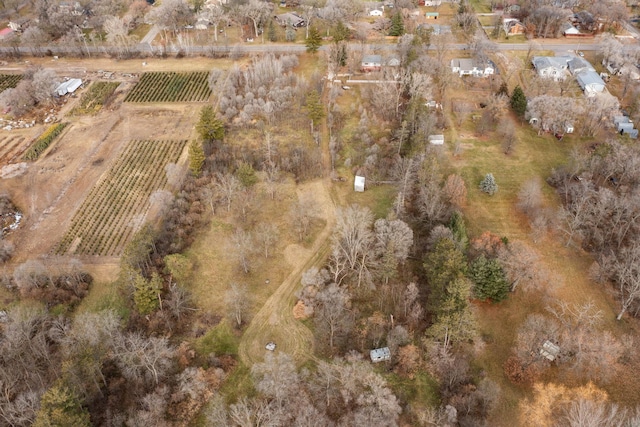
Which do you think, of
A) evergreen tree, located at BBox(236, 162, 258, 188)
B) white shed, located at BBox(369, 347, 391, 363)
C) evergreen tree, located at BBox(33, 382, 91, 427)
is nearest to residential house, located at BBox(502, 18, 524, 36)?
evergreen tree, located at BBox(236, 162, 258, 188)

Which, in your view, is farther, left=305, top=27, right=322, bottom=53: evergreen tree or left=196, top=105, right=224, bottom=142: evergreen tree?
left=305, top=27, right=322, bottom=53: evergreen tree

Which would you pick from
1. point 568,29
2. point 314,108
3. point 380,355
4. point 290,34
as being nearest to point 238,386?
point 380,355

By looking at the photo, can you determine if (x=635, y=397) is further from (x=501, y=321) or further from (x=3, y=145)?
(x=3, y=145)

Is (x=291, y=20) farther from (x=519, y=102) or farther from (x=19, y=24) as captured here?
(x=19, y=24)

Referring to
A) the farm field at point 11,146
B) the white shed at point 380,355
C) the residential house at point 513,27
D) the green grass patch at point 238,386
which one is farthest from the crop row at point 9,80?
the residential house at point 513,27

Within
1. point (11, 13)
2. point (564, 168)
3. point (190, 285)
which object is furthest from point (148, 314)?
point (11, 13)

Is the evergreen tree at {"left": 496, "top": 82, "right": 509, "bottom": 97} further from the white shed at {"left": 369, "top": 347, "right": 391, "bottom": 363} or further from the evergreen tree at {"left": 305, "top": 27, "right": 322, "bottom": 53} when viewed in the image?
the white shed at {"left": 369, "top": 347, "right": 391, "bottom": 363}

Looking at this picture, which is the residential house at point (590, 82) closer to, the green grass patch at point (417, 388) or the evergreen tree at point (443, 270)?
the evergreen tree at point (443, 270)
